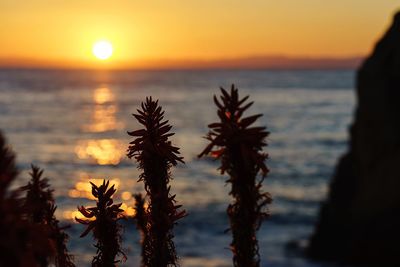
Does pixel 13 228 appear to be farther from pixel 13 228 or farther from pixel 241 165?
pixel 241 165

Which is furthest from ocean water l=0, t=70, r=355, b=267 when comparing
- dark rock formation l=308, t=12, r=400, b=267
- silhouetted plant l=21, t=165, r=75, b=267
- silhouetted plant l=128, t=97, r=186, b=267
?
dark rock formation l=308, t=12, r=400, b=267

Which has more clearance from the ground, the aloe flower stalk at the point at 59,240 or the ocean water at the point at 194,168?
the ocean water at the point at 194,168

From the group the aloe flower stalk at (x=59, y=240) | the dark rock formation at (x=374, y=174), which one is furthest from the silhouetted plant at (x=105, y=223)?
the dark rock formation at (x=374, y=174)

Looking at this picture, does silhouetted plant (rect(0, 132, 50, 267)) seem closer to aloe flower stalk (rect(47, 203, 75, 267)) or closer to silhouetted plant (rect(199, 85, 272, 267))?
aloe flower stalk (rect(47, 203, 75, 267))

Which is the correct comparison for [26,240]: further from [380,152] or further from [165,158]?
[380,152]

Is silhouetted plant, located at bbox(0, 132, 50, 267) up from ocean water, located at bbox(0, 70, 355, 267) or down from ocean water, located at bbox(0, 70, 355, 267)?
down

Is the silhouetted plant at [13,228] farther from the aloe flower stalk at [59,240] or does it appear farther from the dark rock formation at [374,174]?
the dark rock formation at [374,174]
